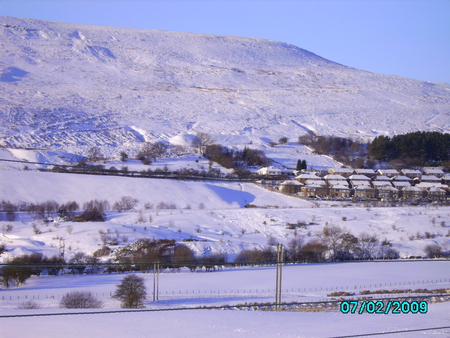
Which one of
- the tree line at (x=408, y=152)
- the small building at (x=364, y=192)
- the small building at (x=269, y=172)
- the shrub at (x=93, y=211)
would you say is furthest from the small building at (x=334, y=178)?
A: the shrub at (x=93, y=211)

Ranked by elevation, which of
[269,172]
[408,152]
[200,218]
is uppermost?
[408,152]

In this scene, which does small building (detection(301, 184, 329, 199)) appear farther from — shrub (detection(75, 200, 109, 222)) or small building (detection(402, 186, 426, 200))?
shrub (detection(75, 200, 109, 222))

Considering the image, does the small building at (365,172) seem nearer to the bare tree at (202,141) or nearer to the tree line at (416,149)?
the tree line at (416,149)

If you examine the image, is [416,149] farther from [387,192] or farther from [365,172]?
[387,192]

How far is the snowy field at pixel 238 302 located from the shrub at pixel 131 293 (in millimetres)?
260

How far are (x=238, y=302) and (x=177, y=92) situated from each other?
53.2 meters

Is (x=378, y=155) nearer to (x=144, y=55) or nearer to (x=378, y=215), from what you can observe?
(x=378, y=215)

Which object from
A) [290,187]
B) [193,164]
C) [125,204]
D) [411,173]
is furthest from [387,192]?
[125,204]

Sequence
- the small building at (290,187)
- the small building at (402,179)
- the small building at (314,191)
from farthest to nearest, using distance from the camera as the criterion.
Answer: the small building at (402,179), the small building at (290,187), the small building at (314,191)

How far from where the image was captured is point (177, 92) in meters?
62.2

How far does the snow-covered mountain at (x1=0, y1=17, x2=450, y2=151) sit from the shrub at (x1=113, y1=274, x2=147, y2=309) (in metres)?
28.5

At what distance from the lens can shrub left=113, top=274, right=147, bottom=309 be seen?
35.8ft

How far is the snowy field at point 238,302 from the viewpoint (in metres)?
7.09

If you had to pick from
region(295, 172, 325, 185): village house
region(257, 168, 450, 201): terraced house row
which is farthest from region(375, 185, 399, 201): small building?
region(295, 172, 325, 185): village house
